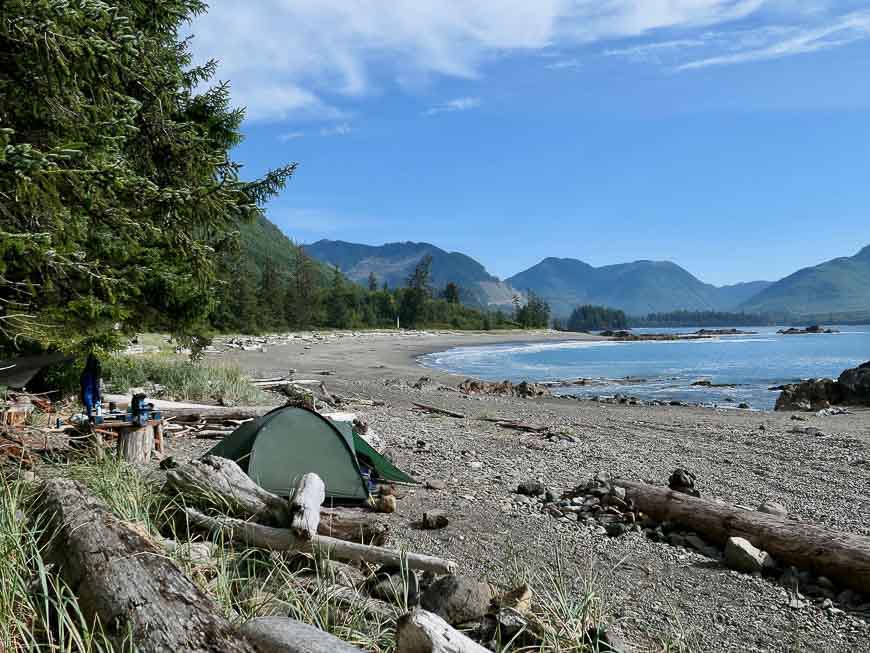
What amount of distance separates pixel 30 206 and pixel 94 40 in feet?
6.60

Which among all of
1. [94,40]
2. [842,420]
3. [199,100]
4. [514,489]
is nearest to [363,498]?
[514,489]

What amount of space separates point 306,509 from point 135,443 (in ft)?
13.9

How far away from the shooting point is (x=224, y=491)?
5.67 m

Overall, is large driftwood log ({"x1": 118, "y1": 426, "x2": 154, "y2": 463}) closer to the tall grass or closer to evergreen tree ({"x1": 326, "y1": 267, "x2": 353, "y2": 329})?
the tall grass

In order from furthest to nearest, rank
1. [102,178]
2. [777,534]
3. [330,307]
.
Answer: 1. [330,307]
2. [102,178]
3. [777,534]

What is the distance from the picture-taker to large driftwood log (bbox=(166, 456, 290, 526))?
18.1 ft

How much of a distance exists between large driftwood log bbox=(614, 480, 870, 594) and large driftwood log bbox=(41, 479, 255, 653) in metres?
4.88

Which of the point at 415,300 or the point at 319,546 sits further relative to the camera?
the point at 415,300

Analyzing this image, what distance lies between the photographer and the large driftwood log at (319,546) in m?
4.72

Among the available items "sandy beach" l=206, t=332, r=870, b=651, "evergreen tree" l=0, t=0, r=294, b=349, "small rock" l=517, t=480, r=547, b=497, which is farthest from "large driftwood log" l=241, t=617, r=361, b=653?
"small rock" l=517, t=480, r=547, b=497

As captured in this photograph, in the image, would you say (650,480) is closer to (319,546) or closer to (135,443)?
(319,546)

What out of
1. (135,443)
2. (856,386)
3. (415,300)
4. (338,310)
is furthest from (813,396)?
(415,300)

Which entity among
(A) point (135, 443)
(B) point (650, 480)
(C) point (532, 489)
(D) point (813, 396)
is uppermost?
(A) point (135, 443)

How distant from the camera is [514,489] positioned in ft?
27.6
